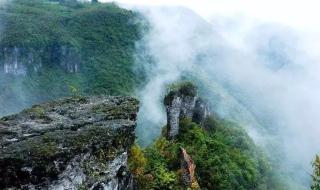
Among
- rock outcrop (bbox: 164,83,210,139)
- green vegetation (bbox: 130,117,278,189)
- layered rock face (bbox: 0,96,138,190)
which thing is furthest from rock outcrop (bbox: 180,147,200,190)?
layered rock face (bbox: 0,96,138,190)

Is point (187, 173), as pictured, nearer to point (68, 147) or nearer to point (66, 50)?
point (68, 147)

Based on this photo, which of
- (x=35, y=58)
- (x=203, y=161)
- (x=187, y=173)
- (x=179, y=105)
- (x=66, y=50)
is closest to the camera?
(x=187, y=173)

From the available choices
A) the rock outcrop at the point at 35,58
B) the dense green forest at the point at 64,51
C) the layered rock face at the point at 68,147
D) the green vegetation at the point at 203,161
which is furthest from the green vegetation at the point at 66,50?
the layered rock face at the point at 68,147

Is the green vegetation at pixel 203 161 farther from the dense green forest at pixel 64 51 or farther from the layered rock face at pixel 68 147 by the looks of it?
the dense green forest at pixel 64 51

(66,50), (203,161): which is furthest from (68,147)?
(66,50)

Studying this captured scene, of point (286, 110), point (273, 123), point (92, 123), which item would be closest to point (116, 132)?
point (92, 123)

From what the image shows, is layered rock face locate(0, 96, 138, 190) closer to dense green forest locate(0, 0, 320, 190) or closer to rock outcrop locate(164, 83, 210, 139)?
rock outcrop locate(164, 83, 210, 139)

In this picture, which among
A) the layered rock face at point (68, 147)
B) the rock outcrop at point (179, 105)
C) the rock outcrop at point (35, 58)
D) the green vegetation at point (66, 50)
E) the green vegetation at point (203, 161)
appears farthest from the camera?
the rock outcrop at point (35, 58)
